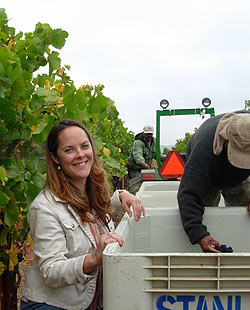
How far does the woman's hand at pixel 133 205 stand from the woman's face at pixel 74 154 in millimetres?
294

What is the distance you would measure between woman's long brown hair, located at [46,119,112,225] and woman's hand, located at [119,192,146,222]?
0.30ft

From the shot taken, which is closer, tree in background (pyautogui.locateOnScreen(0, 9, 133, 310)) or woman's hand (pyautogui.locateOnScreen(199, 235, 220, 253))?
tree in background (pyautogui.locateOnScreen(0, 9, 133, 310))

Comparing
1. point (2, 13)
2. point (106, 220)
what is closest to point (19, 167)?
point (106, 220)

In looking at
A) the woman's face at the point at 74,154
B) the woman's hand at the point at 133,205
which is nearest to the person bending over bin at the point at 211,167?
the woman's hand at the point at 133,205

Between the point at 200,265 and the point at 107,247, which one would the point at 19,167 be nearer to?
the point at 107,247

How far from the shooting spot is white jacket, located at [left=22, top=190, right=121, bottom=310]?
61.1 inches

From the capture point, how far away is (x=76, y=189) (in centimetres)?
191

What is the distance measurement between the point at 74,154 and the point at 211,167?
0.82m

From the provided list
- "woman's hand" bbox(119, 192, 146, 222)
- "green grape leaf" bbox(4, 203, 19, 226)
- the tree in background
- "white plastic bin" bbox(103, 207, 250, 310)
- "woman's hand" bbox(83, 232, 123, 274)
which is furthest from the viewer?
"woman's hand" bbox(119, 192, 146, 222)

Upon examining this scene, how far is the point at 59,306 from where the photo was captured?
1665 millimetres

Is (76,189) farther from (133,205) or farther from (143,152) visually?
(143,152)

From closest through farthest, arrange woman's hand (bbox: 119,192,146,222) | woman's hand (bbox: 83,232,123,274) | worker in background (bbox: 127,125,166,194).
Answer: woman's hand (bbox: 83,232,123,274) → woman's hand (bbox: 119,192,146,222) → worker in background (bbox: 127,125,166,194)

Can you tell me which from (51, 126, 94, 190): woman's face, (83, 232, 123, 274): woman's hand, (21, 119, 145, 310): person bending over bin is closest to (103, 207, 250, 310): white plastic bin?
(83, 232, 123, 274): woman's hand

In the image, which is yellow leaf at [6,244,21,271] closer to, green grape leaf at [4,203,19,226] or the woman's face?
green grape leaf at [4,203,19,226]
